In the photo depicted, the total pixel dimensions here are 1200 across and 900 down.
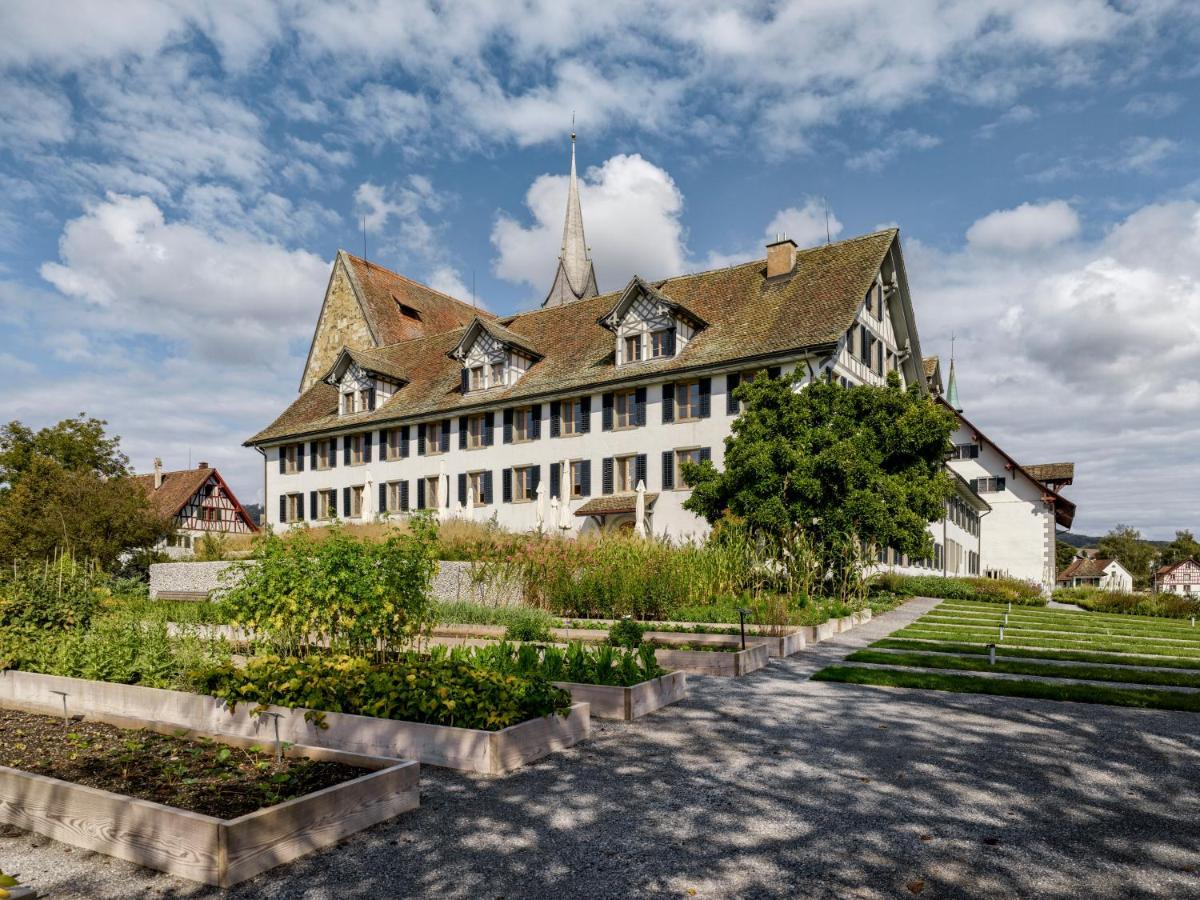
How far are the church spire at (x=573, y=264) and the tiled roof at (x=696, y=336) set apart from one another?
1864 centimetres

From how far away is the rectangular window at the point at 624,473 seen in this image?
2992cm

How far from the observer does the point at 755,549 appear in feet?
63.4

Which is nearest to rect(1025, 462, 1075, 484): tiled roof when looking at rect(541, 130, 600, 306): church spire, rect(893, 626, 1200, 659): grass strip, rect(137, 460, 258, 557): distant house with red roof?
rect(541, 130, 600, 306): church spire

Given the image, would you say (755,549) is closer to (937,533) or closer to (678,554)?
(678,554)

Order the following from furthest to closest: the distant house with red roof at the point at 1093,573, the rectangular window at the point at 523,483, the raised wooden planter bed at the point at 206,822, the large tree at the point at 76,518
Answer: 1. the distant house with red roof at the point at 1093,573
2. the rectangular window at the point at 523,483
3. the large tree at the point at 76,518
4. the raised wooden planter bed at the point at 206,822

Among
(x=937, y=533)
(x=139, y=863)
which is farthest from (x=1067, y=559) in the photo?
(x=139, y=863)

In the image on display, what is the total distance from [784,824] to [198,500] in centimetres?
6462

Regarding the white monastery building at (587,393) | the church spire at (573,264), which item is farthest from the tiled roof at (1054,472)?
the church spire at (573,264)

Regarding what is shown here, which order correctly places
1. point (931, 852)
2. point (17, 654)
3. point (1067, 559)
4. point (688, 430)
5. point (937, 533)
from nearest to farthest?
point (931, 852) < point (17, 654) < point (688, 430) < point (937, 533) < point (1067, 559)

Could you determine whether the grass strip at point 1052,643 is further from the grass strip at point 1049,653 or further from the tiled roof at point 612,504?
the tiled roof at point 612,504

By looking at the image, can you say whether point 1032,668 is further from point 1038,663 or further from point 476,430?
point 476,430

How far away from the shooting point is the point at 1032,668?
1195 centimetres

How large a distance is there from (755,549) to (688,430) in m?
9.80

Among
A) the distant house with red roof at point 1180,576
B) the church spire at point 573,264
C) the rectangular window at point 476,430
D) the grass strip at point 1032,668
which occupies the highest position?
the church spire at point 573,264
